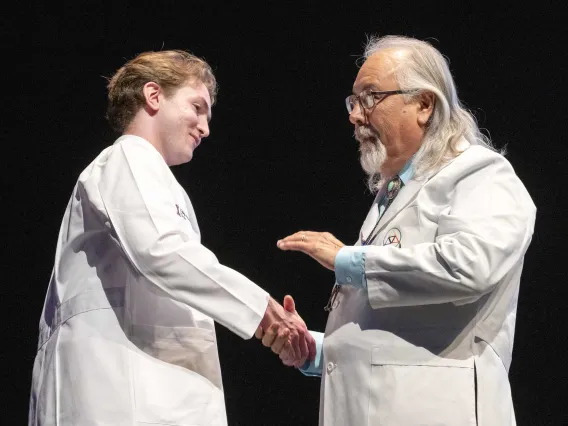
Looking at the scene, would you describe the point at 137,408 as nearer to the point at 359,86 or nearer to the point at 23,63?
the point at 359,86

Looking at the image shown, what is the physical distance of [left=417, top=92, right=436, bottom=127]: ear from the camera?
2.93 metres

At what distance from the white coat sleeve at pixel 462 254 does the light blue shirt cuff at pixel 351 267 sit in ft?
0.07

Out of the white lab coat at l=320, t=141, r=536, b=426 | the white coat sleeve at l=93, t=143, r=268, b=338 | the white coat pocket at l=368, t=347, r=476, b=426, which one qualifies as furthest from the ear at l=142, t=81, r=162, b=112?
the white coat pocket at l=368, t=347, r=476, b=426

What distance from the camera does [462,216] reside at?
2.51 metres

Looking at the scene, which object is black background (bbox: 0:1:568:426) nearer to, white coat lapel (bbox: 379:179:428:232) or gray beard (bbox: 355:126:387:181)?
gray beard (bbox: 355:126:387:181)

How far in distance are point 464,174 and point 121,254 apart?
1070 mm

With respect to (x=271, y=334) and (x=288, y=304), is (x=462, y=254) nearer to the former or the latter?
(x=271, y=334)

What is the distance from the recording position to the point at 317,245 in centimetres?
269

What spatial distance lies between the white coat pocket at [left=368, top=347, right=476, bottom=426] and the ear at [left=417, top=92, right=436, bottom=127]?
0.82 m

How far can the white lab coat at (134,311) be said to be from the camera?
2504 millimetres

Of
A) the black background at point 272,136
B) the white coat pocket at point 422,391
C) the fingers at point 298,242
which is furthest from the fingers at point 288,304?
the black background at point 272,136

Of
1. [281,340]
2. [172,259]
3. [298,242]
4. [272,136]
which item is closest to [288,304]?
[281,340]

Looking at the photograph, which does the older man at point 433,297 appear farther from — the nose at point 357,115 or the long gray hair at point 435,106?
the nose at point 357,115

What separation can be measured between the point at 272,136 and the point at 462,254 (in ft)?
7.14
